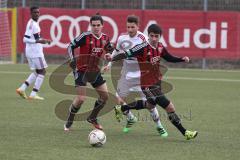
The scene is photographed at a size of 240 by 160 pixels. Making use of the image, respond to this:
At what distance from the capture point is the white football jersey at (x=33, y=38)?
16.3 m

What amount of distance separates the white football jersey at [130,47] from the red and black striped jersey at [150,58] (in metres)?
0.92

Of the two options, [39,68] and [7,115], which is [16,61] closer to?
[39,68]

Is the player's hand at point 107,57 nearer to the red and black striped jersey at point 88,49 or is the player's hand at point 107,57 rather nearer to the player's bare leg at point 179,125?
the red and black striped jersey at point 88,49

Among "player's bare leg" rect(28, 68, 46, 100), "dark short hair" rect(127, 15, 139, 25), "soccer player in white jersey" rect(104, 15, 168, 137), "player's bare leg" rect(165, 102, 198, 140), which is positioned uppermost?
"dark short hair" rect(127, 15, 139, 25)

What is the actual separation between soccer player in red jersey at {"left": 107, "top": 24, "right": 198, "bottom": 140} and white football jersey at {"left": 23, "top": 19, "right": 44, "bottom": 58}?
233 inches

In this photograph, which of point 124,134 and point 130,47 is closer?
point 124,134

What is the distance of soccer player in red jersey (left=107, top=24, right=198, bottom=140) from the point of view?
10.4m

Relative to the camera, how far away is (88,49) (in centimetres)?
1120

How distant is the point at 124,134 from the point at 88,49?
152 cm

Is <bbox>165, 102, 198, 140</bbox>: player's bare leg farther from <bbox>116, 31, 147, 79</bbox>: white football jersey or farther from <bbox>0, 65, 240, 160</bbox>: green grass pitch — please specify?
<bbox>116, 31, 147, 79</bbox>: white football jersey

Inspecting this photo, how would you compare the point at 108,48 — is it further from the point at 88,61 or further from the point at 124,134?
the point at 124,134

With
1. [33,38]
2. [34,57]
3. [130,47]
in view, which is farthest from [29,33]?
[130,47]

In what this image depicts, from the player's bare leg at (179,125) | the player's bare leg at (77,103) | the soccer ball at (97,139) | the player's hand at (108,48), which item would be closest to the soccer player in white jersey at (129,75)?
the player's hand at (108,48)

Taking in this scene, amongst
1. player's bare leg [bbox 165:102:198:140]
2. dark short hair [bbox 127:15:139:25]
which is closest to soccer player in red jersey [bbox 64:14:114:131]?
dark short hair [bbox 127:15:139:25]
